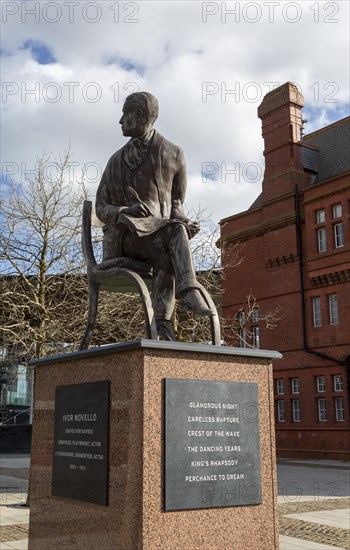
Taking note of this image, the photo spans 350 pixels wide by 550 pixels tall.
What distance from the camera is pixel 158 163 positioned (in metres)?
6.21

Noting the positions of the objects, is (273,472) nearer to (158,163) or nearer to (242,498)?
(242,498)

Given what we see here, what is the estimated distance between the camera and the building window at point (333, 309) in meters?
27.5

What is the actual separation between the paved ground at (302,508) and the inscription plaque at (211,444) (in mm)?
3870

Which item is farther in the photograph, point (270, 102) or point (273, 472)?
point (270, 102)

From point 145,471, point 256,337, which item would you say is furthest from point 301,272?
point 145,471

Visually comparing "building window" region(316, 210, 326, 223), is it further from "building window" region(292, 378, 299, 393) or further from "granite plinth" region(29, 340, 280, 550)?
"granite plinth" region(29, 340, 280, 550)

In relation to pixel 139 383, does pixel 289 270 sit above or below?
above

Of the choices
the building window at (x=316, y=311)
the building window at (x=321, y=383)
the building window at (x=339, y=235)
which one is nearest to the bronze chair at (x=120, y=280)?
the building window at (x=339, y=235)

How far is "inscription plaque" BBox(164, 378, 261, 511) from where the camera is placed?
16.1ft

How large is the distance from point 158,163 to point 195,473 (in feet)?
10.2

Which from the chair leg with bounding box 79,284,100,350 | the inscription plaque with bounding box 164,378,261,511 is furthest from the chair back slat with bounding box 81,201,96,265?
the inscription plaque with bounding box 164,378,261,511

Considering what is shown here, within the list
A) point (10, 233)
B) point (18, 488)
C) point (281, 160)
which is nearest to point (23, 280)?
point (10, 233)

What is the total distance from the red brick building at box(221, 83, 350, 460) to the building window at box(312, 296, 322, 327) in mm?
48

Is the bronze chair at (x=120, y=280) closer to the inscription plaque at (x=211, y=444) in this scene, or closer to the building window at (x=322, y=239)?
the inscription plaque at (x=211, y=444)
